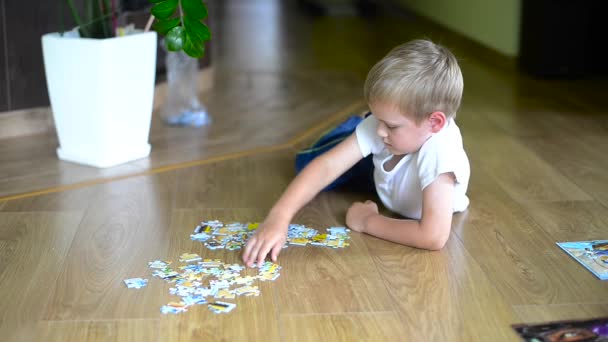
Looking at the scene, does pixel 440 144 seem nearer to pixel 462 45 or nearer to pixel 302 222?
pixel 302 222

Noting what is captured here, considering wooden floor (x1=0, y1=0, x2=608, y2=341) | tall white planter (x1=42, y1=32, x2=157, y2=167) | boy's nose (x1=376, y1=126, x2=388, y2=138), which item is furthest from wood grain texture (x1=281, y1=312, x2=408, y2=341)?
tall white planter (x1=42, y1=32, x2=157, y2=167)

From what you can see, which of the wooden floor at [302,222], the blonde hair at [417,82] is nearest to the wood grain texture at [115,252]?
the wooden floor at [302,222]

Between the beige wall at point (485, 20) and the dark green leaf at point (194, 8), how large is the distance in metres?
2.69

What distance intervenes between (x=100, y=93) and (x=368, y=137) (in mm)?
986

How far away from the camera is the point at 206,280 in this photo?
1747mm


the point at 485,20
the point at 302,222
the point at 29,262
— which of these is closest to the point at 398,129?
the point at 302,222

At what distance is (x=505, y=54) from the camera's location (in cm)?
462

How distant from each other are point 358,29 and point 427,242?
15.1 feet

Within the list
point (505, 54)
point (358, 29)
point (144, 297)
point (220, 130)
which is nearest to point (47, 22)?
point (220, 130)

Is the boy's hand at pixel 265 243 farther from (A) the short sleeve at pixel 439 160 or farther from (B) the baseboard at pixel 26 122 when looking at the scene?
(B) the baseboard at pixel 26 122

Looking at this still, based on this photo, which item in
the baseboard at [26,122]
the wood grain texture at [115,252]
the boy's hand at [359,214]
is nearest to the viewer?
the wood grain texture at [115,252]

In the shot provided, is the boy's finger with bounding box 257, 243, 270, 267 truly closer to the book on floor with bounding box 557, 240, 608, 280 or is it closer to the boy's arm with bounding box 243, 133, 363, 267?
the boy's arm with bounding box 243, 133, 363, 267

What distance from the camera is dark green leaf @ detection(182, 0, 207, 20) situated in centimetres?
232

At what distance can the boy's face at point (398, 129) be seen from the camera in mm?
1864
